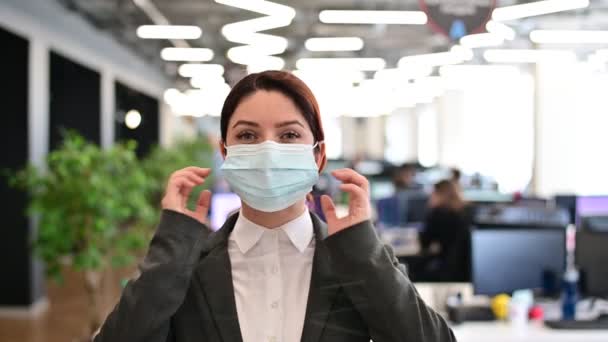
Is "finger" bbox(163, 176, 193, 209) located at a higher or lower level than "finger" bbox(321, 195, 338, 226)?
Result: higher

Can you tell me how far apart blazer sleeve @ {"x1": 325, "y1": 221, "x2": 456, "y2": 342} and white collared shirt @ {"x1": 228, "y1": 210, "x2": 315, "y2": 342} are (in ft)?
0.28

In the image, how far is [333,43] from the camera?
6.24 meters

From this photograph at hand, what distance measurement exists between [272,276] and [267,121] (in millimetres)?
321

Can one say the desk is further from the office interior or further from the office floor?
the office floor

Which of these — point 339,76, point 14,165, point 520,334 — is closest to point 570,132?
point 339,76

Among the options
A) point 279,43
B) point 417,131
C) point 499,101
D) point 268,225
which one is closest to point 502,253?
point 268,225

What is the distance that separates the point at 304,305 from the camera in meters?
1.25

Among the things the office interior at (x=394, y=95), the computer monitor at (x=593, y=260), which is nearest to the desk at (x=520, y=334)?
the office interior at (x=394, y=95)

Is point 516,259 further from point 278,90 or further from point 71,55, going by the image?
point 71,55

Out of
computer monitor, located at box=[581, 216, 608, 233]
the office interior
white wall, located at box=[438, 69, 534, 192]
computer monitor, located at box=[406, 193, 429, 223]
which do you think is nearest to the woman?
the office interior

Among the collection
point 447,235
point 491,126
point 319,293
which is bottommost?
point 447,235

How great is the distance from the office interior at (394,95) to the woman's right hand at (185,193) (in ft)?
0.61

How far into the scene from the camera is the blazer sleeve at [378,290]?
119 centimetres

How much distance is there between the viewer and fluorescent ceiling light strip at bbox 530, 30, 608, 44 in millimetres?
2623
